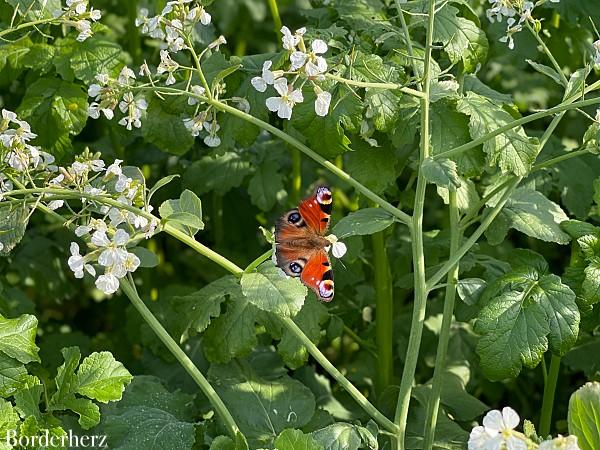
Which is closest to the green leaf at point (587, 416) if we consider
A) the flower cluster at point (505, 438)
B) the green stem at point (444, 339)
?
the flower cluster at point (505, 438)

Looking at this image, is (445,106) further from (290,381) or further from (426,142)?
(290,381)

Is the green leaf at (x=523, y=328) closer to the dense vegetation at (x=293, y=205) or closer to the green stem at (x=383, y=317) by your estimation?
the dense vegetation at (x=293, y=205)

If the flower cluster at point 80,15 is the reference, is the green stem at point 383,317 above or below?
below

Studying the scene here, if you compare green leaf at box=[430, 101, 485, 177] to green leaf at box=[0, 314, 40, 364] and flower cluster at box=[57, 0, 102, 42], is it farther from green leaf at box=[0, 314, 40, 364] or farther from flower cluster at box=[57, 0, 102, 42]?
green leaf at box=[0, 314, 40, 364]

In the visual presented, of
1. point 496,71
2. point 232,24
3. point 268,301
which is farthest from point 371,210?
point 232,24

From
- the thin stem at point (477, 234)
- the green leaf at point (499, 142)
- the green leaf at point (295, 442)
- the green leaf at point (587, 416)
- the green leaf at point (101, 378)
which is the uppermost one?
the green leaf at point (499, 142)

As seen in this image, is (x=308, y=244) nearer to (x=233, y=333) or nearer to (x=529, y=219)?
(x=233, y=333)
